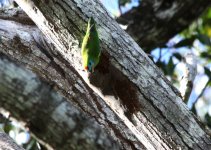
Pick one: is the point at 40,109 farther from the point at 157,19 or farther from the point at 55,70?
the point at 157,19

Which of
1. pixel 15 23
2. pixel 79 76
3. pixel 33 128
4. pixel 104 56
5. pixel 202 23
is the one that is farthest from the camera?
pixel 202 23

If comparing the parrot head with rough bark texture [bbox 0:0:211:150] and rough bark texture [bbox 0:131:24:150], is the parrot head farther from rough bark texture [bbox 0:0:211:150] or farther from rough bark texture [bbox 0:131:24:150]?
rough bark texture [bbox 0:131:24:150]

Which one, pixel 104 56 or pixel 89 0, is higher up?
pixel 89 0

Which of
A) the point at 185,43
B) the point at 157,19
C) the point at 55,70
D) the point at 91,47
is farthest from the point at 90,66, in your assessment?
the point at 185,43

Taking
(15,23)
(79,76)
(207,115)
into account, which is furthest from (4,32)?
(207,115)

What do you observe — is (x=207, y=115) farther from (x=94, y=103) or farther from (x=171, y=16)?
(x=94, y=103)

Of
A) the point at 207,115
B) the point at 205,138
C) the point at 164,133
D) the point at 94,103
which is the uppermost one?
the point at 94,103
